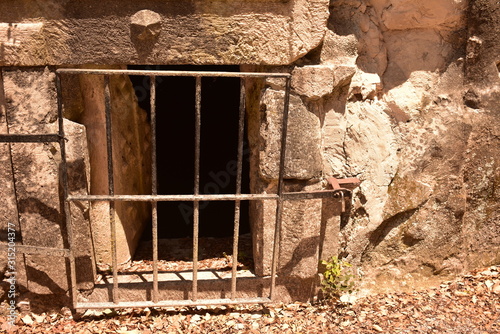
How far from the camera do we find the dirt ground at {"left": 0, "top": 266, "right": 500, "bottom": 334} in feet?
9.95

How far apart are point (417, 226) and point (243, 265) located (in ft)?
4.25

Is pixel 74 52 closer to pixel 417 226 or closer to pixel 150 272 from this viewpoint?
pixel 150 272

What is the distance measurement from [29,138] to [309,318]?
6.92 ft

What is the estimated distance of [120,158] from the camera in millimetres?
3395

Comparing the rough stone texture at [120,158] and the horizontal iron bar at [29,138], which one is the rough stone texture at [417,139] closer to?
A: the rough stone texture at [120,158]

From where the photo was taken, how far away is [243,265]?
339 centimetres

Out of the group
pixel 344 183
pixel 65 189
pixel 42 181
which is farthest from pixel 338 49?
pixel 42 181

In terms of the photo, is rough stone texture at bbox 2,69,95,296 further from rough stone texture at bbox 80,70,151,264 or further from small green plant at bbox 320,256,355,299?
small green plant at bbox 320,256,355,299

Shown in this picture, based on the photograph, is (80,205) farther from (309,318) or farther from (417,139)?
(417,139)

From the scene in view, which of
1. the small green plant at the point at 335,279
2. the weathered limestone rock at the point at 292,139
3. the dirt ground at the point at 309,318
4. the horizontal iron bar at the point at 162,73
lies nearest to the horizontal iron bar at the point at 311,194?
the weathered limestone rock at the point at 292,139

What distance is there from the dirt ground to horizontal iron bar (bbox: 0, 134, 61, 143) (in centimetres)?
119

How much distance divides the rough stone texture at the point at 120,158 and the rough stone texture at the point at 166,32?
12.0 inches

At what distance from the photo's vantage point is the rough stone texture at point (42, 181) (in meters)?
2.69

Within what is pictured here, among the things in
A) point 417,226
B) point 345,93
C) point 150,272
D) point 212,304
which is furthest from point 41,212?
point 417,226
